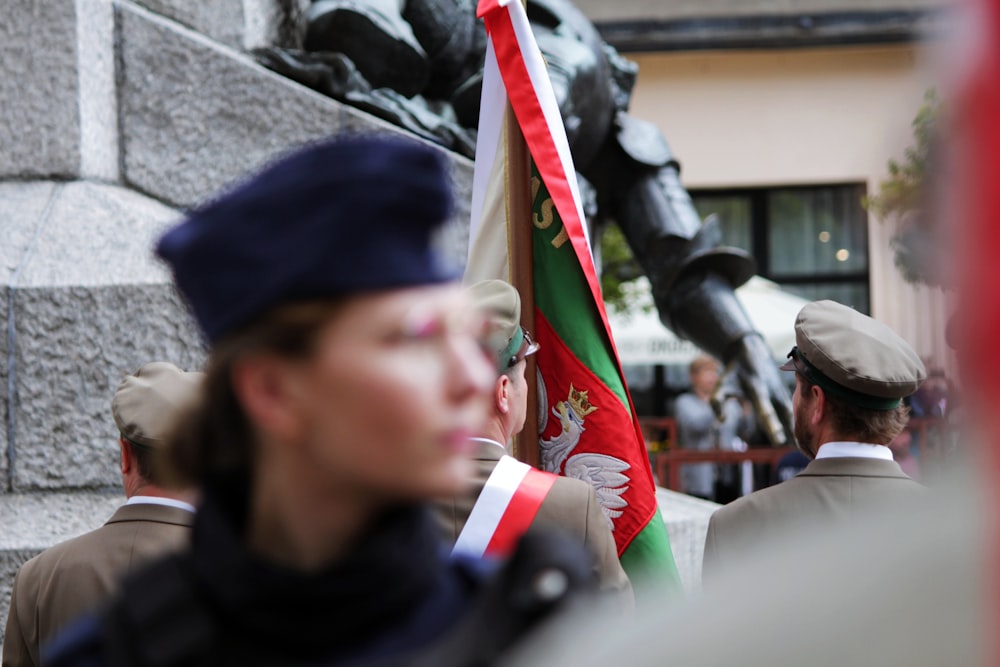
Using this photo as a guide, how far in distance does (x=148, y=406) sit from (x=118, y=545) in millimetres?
245

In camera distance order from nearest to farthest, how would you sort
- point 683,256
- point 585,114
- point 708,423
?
point 585,114, point 683,256, point 708,423

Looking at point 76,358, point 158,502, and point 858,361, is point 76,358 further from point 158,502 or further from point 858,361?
point 858,361

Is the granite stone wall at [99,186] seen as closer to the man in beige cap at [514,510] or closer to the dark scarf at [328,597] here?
the man in beige cap at [514,510]

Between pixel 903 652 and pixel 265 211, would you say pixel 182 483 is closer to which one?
pixel 265 211

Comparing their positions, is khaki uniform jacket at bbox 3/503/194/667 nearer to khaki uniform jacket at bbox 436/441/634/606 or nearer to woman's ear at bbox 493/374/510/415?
khaki uniform jacket at bbox 436/441/634/606

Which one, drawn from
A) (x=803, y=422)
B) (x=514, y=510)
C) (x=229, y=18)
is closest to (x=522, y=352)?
(x=514, y=510)

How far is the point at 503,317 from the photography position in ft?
9.22

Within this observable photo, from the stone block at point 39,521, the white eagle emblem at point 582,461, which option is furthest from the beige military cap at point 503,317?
the stone block at point 39,521

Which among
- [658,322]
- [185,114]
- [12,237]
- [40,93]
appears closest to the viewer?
[12,237]

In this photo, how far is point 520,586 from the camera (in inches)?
39.9

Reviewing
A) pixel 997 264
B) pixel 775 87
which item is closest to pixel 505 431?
pixel 997 264

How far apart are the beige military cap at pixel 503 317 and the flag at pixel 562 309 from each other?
497 mm

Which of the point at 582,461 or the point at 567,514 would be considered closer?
the point at 567,514

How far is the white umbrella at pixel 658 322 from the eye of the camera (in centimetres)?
1407
